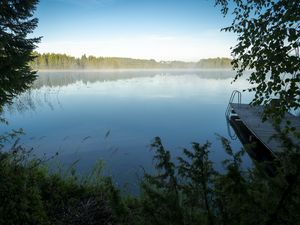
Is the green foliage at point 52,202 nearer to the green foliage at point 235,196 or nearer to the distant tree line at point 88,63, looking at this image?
the green foliage at point 235,196

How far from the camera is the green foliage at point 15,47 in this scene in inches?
310

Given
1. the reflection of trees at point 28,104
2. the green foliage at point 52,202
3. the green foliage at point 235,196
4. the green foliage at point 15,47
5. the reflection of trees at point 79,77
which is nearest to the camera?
the green foliage at point 235,196

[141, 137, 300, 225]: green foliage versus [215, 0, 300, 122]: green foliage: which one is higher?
[215, 0, 300, 122]: green foliage

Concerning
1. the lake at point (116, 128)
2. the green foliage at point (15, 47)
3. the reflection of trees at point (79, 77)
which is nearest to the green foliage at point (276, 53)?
the lake at point (116, 128)

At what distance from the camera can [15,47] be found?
901 centimetres

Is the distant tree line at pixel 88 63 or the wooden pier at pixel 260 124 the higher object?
the distant tree line at pixel 88 63

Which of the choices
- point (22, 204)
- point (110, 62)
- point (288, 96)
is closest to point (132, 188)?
point (22, 204)

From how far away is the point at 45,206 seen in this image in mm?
4137

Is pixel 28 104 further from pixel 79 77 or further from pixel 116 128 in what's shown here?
pixel 79 77

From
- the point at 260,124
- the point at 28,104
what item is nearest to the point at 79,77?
the point at 28,104

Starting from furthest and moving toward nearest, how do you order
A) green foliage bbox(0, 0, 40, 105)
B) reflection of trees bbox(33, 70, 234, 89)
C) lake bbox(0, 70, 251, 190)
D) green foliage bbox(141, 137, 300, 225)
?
reflection of trees bbox(33, 70, 234, 89) → lake bbox(0, 70, 251, 190) → green foliage bbox(0, 0, 40, 105) → green foliage bbox(141, 137, 300, 225)

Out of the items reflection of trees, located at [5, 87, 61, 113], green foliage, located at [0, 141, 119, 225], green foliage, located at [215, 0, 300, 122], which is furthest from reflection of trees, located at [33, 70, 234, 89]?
green foliage, located at [215, 0, 300, 122]

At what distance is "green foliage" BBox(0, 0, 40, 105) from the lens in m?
7.88

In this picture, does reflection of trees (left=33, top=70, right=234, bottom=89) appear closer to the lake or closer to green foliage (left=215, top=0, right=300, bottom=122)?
the lake
